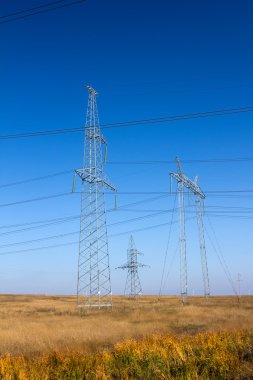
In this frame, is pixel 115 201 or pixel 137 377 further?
pixel 115 201

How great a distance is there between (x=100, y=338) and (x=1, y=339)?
4092mm

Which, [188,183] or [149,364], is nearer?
[149,364]

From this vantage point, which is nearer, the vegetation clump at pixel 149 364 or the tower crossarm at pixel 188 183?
the vegetation clump at pixel 149 364

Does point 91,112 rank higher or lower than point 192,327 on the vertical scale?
higher

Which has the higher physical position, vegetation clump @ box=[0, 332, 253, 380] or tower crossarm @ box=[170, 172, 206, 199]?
tower crossarm @ box=[170, 172, 206, 199]

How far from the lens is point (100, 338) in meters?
17.2

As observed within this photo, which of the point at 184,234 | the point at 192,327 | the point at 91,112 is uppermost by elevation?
the point at 91,112

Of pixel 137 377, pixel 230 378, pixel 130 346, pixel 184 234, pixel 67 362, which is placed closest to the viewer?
pixel 230 378

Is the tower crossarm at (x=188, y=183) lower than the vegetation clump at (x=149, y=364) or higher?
higher

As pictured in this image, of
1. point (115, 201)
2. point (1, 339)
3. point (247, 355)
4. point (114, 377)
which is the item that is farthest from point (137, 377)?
point (115, 201)

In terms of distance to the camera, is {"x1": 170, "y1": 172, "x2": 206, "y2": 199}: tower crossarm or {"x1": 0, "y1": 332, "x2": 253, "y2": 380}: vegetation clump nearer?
{"x1": 0, "y1": 332, "x2": 253, "y2": 380}: vegetation clump

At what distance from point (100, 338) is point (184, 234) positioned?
94.1 ft

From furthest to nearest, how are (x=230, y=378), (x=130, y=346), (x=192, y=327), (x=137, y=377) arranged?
1. (x=192, y=327)
2. (x=130, y=346)
3. (x=137, y=377)
4. (x=230, y=378)

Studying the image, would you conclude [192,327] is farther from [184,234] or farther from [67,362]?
[184,234]
